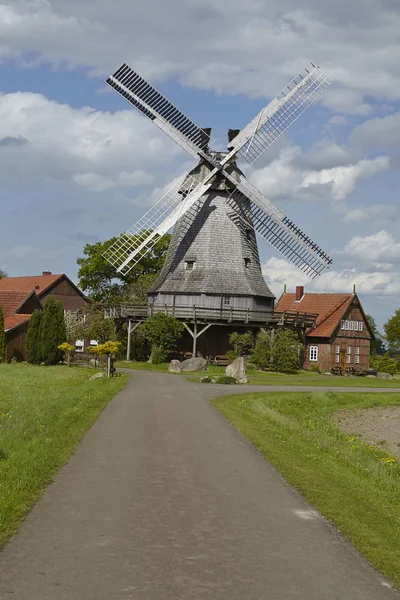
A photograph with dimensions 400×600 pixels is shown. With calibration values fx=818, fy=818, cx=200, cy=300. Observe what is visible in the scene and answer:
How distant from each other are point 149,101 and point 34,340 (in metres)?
17.8

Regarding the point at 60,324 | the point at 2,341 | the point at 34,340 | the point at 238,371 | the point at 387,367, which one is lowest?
the point at 238,371

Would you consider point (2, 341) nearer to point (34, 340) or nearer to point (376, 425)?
point (34, 340)

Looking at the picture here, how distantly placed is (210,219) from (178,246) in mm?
3102

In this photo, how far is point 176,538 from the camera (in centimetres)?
913

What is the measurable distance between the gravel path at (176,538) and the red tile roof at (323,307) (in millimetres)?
54301

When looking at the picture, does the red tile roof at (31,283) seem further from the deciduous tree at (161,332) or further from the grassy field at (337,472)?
the grassy field at (337,472)

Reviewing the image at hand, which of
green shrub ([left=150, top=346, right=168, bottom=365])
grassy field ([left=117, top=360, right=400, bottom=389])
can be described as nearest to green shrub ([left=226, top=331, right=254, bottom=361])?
grassy field ([left=117, top=360, right=400, bottom=389])

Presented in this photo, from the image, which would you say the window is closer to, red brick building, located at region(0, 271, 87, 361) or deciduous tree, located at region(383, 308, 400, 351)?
A: red brick building, located at region(0, 271, 87, 361)

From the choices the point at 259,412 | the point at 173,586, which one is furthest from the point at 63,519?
the point at 259,412

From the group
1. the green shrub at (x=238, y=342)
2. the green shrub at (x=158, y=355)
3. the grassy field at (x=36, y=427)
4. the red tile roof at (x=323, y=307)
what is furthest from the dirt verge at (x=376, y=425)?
the red tile roof at (x=323, y=307)

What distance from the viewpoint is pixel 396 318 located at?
94000mm

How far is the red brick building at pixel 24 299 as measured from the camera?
2336 inches

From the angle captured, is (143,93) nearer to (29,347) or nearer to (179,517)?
(29,347)

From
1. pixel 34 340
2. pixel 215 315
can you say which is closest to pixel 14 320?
pixel 34 340
